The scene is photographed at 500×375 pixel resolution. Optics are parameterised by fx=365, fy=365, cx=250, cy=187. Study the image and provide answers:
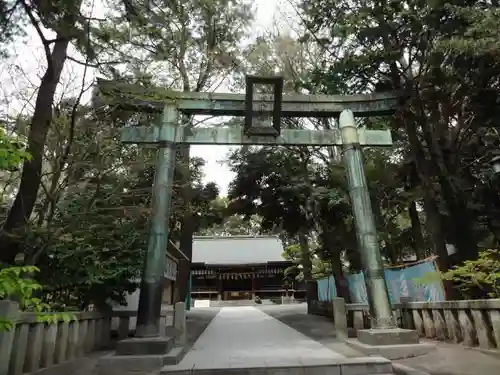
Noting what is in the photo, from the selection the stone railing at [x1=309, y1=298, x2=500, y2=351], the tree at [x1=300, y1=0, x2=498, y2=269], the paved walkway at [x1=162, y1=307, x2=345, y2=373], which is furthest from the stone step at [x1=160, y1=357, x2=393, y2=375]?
the tree at [x1=300, y1=0, x2=498, y2=269]

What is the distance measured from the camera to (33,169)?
605 cm

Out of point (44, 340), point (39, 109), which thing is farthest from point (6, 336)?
point (39, 109)

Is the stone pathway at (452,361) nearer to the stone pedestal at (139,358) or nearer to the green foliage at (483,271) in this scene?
the green foliage at (483,271)

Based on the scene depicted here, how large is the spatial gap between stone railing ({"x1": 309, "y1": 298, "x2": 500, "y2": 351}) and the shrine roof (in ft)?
86.7

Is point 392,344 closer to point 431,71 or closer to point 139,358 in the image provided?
Answer: point 139,358

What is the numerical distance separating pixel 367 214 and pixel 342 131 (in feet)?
6.91

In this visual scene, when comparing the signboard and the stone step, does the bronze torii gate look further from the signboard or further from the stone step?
the signboard

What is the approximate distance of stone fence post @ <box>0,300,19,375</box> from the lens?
3.77 m

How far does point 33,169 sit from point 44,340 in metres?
2.70

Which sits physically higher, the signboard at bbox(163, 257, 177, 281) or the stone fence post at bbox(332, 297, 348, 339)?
the signboard at bbox(163, 257, 177, 281)

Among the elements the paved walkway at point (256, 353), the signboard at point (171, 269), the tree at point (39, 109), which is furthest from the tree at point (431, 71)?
the signboard at point (171, 269)

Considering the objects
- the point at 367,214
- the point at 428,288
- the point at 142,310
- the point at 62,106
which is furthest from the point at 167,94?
the point at 428,288

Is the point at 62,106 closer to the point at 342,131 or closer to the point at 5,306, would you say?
the point at 5,306

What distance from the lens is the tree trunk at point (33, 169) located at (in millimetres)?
5781
